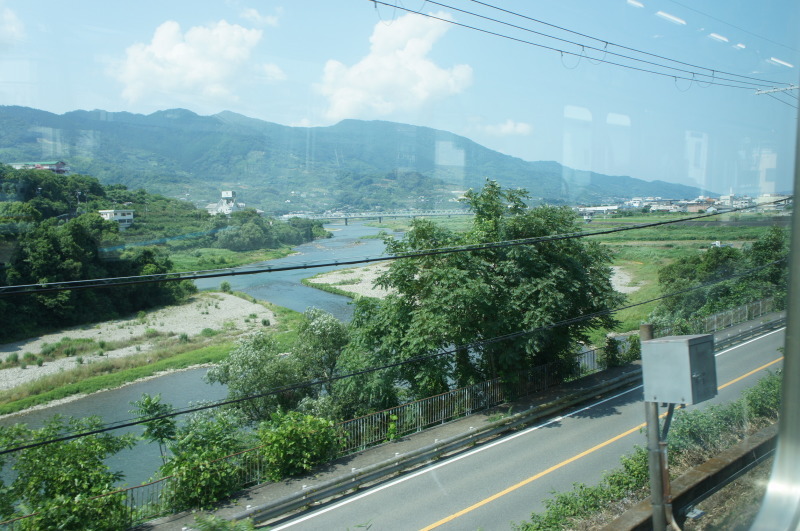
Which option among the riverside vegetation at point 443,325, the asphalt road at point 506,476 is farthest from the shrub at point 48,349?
the asphalt road at point 506,476

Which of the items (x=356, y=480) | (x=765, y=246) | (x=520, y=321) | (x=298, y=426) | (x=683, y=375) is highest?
(x=765, y=246)

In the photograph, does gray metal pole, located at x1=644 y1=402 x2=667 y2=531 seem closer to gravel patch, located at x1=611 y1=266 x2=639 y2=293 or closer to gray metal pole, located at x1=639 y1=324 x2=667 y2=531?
gray metal pole, located at x1=639 y1=324 x2=667 y2=531

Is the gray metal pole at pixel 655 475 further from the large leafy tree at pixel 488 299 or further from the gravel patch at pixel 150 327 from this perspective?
the gravel patch at pixel 150 327

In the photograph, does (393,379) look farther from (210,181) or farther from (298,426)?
(210,181)

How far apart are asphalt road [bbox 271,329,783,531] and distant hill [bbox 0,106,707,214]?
16.8 ft

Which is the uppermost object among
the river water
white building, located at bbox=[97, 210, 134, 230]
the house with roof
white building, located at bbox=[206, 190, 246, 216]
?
the house with roof

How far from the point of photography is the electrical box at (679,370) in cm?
310

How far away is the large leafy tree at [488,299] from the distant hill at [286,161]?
138 centimetres

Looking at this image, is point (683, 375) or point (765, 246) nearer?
point (683, 375)

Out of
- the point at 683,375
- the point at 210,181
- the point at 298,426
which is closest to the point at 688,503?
the point at 683,375

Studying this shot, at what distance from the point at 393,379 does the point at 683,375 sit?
29.8ft

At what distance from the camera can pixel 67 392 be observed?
11219mm

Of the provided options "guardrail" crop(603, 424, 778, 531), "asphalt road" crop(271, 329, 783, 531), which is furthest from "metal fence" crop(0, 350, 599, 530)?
"guardrail" crop(603, 424, 778, 531)

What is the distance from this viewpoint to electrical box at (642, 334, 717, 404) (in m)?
3.10
